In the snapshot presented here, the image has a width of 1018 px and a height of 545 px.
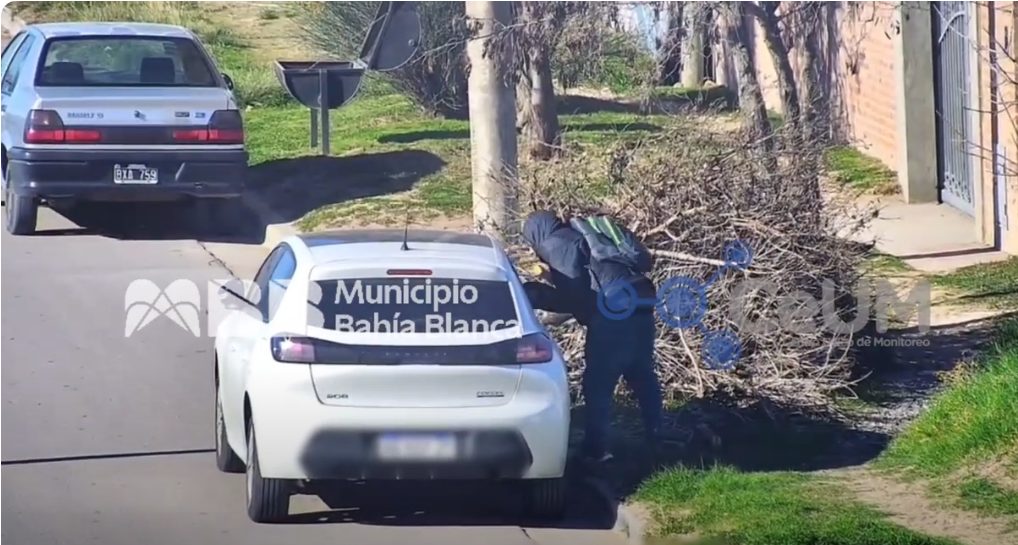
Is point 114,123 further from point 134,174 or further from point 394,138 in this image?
point 394,138

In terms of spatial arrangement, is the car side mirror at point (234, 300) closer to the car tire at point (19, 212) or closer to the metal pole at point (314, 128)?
the car tire at point (19, 212)

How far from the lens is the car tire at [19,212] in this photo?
Answer: 14.7 meters

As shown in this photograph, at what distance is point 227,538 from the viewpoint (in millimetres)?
7512

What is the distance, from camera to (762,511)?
295 inches

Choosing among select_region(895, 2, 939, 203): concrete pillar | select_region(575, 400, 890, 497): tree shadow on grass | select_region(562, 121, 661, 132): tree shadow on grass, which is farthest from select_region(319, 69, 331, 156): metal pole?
select_region(575, 400, 890, 497): tree shadow on grass

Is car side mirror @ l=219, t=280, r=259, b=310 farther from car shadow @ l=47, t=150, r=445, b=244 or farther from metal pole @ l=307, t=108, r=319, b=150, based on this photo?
metal pole @ l=307, t=108, r=319, b=150

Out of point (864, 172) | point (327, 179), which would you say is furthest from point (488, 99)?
point (864, 172)

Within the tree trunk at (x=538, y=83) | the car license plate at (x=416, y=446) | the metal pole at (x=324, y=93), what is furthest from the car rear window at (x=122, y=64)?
the car license plate at (x=416, y=446)

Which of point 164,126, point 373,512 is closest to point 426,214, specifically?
point 164,126

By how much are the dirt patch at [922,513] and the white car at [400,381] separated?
4.99 feet

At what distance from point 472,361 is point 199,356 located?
14.1ft

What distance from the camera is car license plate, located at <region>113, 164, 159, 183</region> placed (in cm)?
1450

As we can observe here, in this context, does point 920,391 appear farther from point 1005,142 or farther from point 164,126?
point 164,126

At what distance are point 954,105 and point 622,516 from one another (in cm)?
992
